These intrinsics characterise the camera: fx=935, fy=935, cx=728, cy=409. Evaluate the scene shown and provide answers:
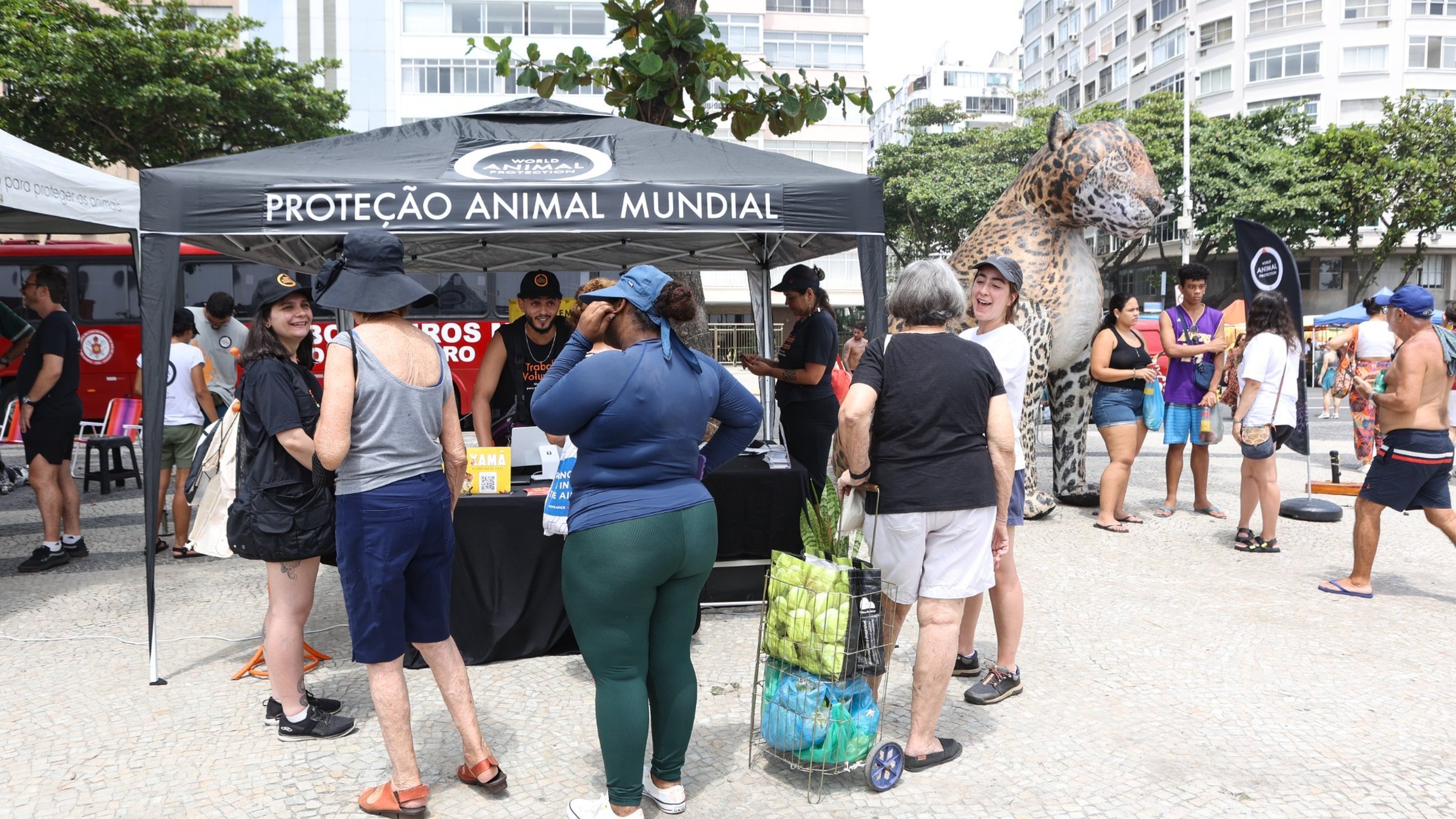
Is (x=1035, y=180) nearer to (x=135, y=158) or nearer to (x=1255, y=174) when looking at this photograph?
(x=135, y=158)

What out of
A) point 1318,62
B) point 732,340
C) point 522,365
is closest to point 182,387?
point 522,365

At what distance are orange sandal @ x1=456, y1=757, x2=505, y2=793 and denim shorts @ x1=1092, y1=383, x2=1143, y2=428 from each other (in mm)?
5304

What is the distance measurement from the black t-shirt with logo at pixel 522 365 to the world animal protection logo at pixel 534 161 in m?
0.95

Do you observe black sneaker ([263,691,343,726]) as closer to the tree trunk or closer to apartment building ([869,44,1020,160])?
the tree trunk

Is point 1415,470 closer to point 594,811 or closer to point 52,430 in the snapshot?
point 594,811

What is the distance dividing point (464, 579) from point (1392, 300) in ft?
16.0

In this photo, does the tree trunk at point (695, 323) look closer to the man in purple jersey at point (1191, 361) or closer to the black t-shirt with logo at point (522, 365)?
the black t-shirt with logo at point (522, 365)

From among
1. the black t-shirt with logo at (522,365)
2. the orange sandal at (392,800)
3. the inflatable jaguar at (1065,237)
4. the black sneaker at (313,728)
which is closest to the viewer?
the orange sandal at (392,800)

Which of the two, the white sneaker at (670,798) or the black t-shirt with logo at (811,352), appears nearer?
the white sneaker at (670,798)

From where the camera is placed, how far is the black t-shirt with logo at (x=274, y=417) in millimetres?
3164

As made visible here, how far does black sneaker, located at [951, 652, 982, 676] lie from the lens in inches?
157

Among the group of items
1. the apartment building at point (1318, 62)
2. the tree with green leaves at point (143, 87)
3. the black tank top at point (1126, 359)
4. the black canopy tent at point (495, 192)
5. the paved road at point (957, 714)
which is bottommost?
the paved road at point (957, 714)

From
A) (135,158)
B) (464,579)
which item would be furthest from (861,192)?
(135,158)

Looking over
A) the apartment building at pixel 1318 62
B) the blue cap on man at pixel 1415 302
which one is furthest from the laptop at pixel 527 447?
the apartment building at pixel 1318 62
